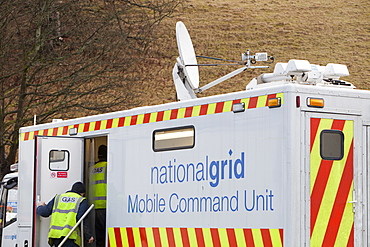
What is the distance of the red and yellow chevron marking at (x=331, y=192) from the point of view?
610cm

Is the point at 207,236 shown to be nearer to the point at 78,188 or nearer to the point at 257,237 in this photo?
the point at 257,237

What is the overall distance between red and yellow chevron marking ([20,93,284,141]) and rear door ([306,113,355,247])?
51 cm

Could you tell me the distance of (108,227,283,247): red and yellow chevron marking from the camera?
20.1 feet

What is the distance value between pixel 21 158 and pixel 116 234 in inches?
82.4

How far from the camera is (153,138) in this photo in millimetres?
7418

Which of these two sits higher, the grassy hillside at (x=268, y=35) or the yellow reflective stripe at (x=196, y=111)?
the grassy hillside at (x=268, y=35)

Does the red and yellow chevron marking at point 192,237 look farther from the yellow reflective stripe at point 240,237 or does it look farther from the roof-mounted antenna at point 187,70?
the roof-mounted antenna at point 187,70

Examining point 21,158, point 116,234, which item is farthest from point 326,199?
point 21,158

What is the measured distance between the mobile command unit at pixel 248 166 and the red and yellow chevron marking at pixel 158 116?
12 mm

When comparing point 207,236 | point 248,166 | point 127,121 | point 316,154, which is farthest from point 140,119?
point 316,154

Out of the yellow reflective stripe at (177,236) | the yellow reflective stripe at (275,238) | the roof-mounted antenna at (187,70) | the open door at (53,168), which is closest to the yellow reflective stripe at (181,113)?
the yellow reflective stripe at (177,236)

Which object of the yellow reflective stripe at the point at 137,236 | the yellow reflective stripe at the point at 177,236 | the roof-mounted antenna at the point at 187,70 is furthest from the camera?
the roof-mounted antenna at the point at 187,70

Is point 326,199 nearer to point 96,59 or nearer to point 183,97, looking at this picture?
point 183,97

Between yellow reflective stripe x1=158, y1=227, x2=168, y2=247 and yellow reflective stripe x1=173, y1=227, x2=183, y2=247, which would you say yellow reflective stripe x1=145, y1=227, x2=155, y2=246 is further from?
yellow reflective stripe x1=173, y1=227, x2=183, y2=247
